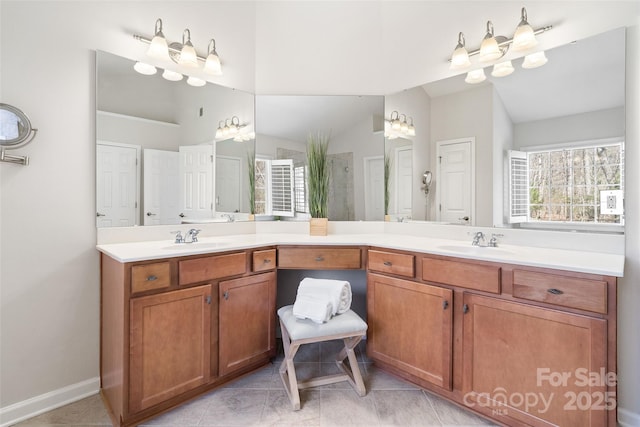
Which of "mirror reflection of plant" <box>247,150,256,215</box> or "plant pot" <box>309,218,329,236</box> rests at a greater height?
"mirror reflection of plant" <box>247,150,256,215</box>

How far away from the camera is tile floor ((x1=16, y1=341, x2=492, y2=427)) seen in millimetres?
1559

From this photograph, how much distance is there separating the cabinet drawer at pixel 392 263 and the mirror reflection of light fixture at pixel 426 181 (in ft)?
2.25

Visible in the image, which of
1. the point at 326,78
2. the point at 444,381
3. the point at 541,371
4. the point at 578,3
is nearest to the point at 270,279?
the point at 444,381

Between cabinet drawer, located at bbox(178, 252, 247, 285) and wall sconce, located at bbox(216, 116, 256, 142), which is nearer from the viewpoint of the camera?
cabinet drawer, located at bbox(178, 252, 247, 285)

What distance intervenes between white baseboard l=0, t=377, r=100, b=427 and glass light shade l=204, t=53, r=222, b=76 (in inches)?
82.7

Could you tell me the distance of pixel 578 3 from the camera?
1638mm

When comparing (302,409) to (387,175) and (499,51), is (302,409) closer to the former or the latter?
(387,175)

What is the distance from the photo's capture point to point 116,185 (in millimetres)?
1871

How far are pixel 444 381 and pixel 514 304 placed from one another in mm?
574

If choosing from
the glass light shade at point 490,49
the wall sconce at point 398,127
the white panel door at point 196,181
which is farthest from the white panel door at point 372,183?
the white panel door at point 196,181

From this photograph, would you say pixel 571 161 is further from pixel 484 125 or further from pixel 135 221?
pixel 135 221

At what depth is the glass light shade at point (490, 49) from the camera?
74.3 inches

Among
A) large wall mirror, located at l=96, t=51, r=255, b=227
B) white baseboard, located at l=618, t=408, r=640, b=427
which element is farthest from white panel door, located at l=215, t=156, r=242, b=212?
white baseboard, located at l=618, t=408, r=640, b=427

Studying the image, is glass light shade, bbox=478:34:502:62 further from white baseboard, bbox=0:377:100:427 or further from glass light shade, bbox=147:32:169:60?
white baseboard, bbox=0:377:100:427
